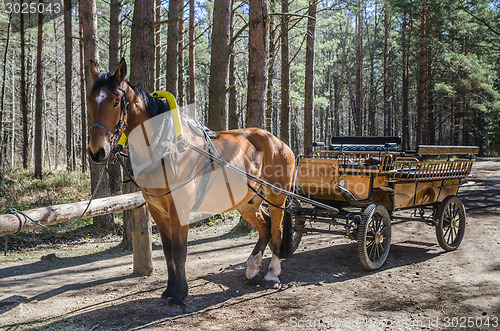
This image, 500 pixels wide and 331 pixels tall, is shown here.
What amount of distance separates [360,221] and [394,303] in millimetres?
1256

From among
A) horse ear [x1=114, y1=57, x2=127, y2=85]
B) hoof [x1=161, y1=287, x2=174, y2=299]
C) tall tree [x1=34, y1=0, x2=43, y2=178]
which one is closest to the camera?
horse ear [x1=114, y1=57, x2=127, y2=85]

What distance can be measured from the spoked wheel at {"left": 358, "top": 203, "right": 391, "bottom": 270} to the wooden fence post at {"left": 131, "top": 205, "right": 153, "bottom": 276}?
9.33ft

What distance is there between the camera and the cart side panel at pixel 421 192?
5883 millimetres

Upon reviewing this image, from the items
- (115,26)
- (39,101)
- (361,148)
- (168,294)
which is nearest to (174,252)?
(168,294)

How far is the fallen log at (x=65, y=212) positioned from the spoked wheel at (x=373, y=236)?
297 centimetres

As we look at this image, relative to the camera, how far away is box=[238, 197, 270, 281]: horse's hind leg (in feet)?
16.5

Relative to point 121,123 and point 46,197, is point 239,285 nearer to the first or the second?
point 121,123

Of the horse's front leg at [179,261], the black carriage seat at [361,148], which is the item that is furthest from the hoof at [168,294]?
the black carriage seat at [361,148]

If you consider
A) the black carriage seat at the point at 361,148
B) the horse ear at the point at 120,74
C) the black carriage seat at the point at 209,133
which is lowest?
the black carriage seat at the point at 361,148

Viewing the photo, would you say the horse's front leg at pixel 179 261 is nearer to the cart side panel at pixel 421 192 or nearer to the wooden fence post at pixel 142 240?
the wooden fence post at pixel 142 240

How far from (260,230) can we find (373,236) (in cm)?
162

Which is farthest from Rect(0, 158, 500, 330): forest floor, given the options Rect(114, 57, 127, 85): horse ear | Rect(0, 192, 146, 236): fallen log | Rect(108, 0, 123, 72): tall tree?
Rect(108, 0, 123, 72): tall tree

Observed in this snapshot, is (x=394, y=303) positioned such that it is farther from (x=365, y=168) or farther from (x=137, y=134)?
(x=137, y=134)

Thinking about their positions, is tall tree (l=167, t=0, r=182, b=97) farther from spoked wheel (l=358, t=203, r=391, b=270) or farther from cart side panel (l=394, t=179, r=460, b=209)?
spoked wheel (l=358, t=203, r=391, b=270)
